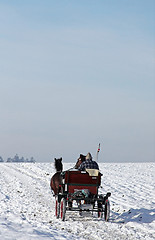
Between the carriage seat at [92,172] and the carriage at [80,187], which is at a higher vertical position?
the carriage seat at [92,172]

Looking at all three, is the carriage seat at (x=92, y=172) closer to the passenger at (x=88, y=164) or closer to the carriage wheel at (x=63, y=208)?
the passenger at (x=88, y=164)

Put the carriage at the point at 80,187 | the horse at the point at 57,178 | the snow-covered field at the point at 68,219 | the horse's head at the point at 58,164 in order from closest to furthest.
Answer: the snow-covered field at the point at 68,219
the carriage at the point at 80,187
the horse at the point at 57,178
the horse's head at the point at 58,164

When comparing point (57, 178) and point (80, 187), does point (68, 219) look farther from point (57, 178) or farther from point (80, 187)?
point (57, 178)

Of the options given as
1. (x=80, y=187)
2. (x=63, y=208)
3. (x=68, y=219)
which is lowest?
(x=68, y=219)

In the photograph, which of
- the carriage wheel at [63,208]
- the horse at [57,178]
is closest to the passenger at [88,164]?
the horse at [57,178]

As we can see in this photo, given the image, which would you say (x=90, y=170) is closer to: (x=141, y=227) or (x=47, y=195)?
(x=141, y=227)

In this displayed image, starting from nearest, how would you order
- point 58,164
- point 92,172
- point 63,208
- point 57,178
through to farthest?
point 63,208, point 92,172, point 57,178, point 58,164

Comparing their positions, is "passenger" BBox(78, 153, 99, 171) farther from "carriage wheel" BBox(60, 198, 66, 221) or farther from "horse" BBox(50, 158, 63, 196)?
"carriage wheel" BBox(60, 198, 66, 221)

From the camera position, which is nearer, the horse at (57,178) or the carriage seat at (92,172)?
the carriage seat at (92,172)

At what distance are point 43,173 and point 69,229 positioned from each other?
19.0 m

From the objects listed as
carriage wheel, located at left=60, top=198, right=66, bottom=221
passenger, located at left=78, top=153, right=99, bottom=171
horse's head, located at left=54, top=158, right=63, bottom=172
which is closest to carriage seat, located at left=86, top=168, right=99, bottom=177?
passenger, located at left=78, top=153, right=99, bottom=171

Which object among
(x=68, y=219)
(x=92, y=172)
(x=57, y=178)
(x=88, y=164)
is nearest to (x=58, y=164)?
(x=57, y=178)

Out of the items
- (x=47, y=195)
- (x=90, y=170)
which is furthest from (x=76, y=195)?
(x=47, y=195)

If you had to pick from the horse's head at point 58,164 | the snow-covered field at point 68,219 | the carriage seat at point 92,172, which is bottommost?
the snow-covered field at point 68,219
